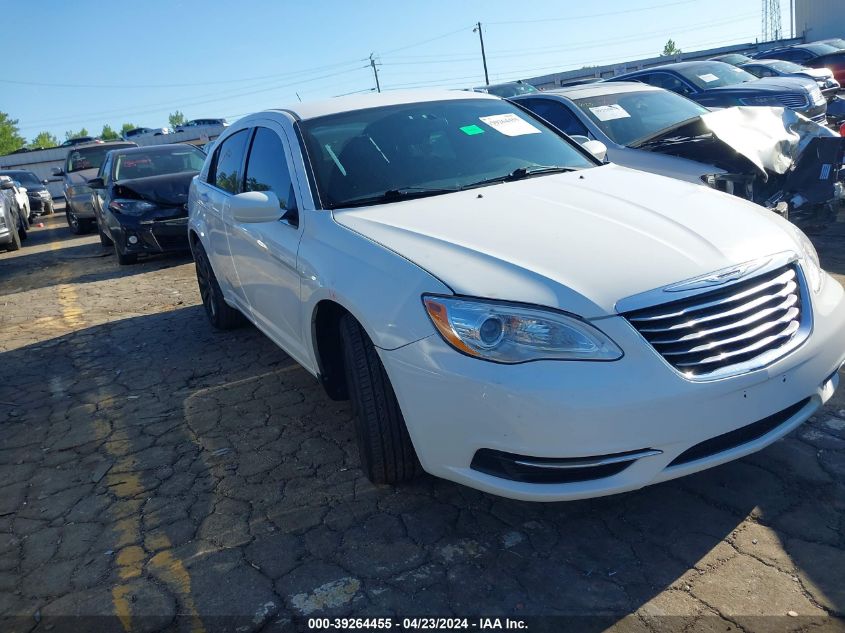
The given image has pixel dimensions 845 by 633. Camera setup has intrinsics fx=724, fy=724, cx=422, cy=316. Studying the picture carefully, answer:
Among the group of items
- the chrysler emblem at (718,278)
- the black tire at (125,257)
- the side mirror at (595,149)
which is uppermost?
the side mirror at (595,149)

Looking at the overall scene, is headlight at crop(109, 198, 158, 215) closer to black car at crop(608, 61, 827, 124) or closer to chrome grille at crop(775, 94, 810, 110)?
black car at crop(608, 61, 827, 124)

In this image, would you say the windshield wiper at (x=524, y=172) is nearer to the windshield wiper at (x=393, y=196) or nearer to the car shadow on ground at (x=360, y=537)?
the windshield wiper at (x=393, y=196)

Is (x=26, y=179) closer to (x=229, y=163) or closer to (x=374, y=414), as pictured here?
(x=229, y=163)

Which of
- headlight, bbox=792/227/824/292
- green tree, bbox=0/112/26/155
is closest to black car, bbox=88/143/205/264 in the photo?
headlight, bbox=792/227/824/292

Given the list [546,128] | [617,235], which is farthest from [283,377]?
[617,235]

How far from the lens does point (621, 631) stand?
219cm

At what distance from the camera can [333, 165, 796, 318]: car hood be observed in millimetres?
2436

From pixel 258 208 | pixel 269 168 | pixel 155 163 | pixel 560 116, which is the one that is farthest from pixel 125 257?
pixel 258 208

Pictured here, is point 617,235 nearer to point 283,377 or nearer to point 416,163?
point 416,163

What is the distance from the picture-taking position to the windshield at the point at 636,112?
6.64 metres

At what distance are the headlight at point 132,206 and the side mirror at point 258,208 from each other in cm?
644

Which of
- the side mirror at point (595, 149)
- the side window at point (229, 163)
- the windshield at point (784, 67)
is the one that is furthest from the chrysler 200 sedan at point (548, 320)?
the windshield at point (784, 67)

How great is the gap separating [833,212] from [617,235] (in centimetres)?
408

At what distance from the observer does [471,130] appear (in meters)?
3.93
